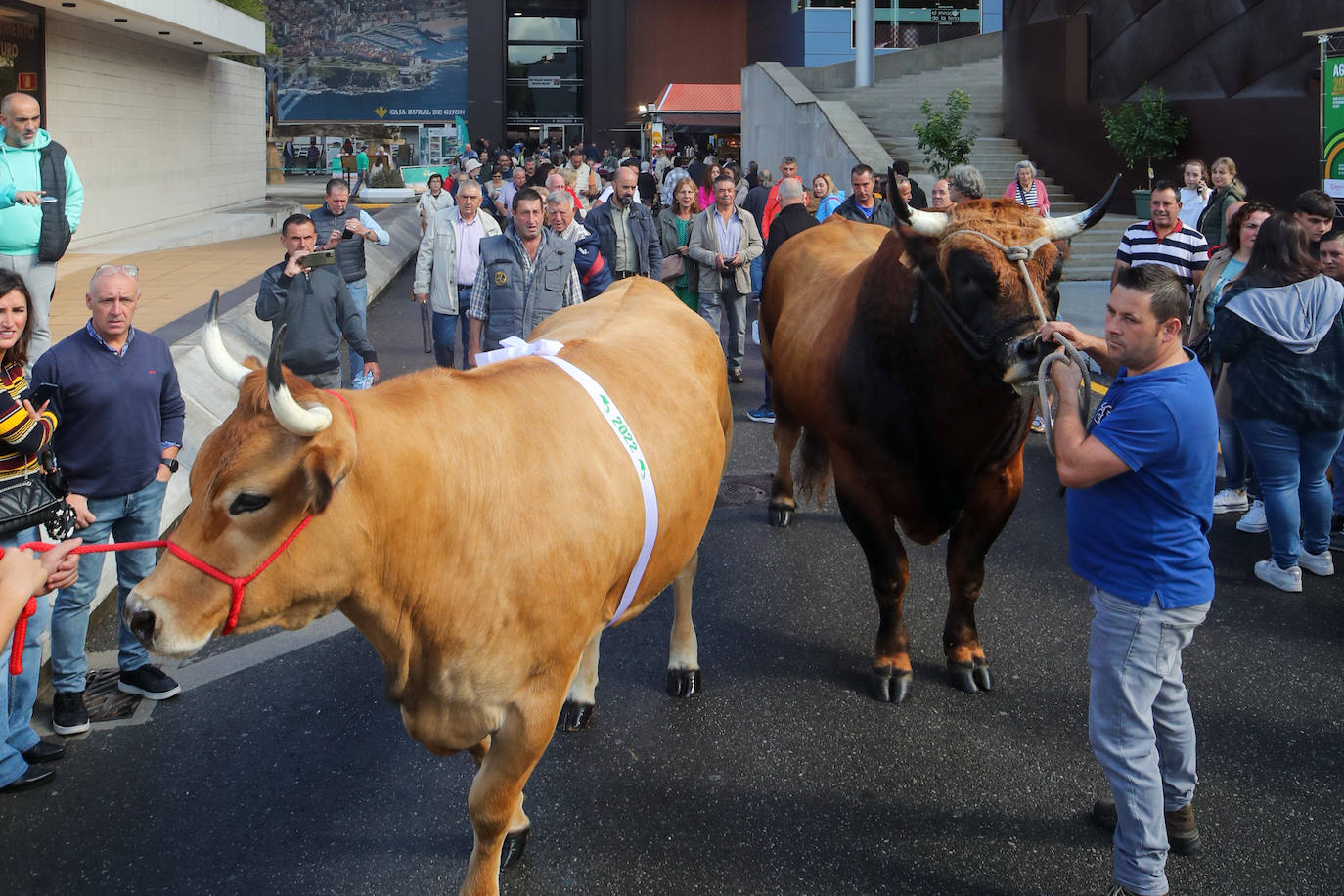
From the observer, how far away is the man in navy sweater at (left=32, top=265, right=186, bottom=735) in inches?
175

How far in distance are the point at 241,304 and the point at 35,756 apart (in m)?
7.90

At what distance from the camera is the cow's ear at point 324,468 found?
2648mm

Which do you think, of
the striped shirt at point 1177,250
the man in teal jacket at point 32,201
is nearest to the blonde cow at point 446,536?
the striped shirt at point 1177,250

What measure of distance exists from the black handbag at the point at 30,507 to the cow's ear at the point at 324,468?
1.50 meters

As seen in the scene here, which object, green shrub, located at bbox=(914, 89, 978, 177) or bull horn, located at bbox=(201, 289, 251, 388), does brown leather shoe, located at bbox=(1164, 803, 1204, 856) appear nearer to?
bull horn, located at bbox=(201, 289, 251, 388)

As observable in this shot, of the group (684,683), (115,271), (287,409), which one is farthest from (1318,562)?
(115,271)

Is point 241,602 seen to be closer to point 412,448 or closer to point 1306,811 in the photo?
point 412,448

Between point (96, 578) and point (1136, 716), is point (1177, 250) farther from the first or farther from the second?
point (96, 578)

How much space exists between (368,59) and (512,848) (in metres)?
64.8

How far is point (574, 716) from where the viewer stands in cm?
462

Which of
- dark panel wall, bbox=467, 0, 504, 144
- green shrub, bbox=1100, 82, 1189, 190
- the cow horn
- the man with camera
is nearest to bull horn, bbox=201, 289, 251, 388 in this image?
the cow horn

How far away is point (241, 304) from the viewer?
37.7 ft

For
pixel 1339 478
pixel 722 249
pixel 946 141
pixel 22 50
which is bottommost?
pixel 1339 478

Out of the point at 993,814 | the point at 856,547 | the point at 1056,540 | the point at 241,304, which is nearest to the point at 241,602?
the point at 993,814
